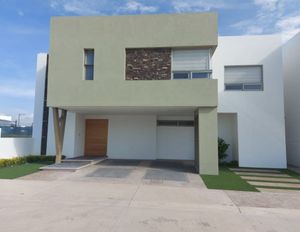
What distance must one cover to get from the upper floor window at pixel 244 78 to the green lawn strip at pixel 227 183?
18.0ft

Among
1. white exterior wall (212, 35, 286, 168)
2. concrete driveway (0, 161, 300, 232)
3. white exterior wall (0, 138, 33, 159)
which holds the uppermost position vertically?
white exterior wall (212, 35, 286, 168)

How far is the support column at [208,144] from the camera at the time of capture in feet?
32.9

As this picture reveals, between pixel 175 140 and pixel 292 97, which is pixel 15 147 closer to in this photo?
pixel 175 140

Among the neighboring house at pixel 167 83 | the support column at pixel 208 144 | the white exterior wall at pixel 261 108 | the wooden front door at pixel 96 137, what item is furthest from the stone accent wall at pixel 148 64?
the wooden front door at pixel 96 137

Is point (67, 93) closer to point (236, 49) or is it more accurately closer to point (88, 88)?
point (88, 88)

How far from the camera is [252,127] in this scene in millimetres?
12734

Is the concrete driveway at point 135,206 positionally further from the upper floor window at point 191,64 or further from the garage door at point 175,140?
the garage door at point 175,140

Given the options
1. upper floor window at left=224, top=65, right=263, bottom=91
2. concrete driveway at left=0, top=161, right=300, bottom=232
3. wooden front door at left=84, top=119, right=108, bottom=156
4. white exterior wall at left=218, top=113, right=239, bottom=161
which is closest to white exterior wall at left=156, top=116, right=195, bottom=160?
white exterior wall at left=218, top=113, right=239, bottom=161

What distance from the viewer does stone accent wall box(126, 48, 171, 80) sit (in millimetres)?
10695

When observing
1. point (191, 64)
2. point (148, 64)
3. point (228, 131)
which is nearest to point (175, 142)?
point (228, 131)

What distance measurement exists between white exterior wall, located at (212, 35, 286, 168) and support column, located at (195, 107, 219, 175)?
309 centimetres

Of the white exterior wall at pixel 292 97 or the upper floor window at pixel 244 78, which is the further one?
the white exterior wall at pixel 292 97

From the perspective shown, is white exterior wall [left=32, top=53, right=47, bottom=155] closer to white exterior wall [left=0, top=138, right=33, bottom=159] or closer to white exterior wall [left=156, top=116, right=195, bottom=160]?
white exterior wall [left=0, top=138, right=33, bottom=159]

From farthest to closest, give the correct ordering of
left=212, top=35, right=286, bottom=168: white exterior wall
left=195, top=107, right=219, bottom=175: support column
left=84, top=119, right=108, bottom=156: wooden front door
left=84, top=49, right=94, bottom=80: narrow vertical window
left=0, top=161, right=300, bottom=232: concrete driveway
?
left=84, top=119, right=108, bottom=156: wooden front door, left=212, top=35, right=286, bottom=168: white exterior wall, left=84, top=49, right=94, bottom=80: narrow vertical window, left=195, top=107, right=219, bottom=175: support column, left=0, top=161, right=300, bottom=232: concrete driveway
